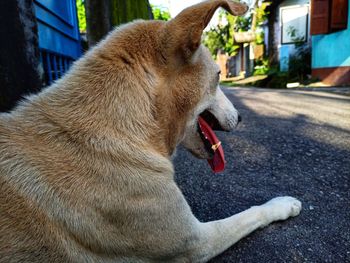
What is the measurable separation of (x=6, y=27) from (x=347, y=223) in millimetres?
2663

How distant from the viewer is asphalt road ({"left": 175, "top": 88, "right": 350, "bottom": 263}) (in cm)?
196

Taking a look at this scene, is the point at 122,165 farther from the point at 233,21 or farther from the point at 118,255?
the point at 233,21

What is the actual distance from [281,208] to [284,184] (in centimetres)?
58

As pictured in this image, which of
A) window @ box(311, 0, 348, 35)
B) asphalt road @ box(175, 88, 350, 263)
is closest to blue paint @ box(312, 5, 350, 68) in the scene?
window @ box(311, 0, 348, 35)

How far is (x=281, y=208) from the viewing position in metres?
2.24

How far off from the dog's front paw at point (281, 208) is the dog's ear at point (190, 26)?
1.18 meters

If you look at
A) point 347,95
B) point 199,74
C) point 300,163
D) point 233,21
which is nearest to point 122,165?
point 199,74

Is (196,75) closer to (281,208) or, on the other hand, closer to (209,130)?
(209,130)

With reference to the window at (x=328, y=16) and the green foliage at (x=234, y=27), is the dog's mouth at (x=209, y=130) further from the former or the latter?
the green foliage at (x=234, y=27)

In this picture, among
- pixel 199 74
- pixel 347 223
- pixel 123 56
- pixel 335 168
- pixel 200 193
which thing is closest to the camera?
pixel 123 56

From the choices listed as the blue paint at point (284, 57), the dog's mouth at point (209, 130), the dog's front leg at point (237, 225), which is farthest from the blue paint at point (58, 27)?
the blue paint at point (284, 57)

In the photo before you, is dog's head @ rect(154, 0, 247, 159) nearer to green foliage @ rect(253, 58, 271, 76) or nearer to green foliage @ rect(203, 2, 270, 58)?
green foliage @ rect(253, 58, 271, 76)

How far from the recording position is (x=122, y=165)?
1.61 m

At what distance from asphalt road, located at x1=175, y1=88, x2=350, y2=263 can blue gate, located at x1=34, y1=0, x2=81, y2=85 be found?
75.1 inches
